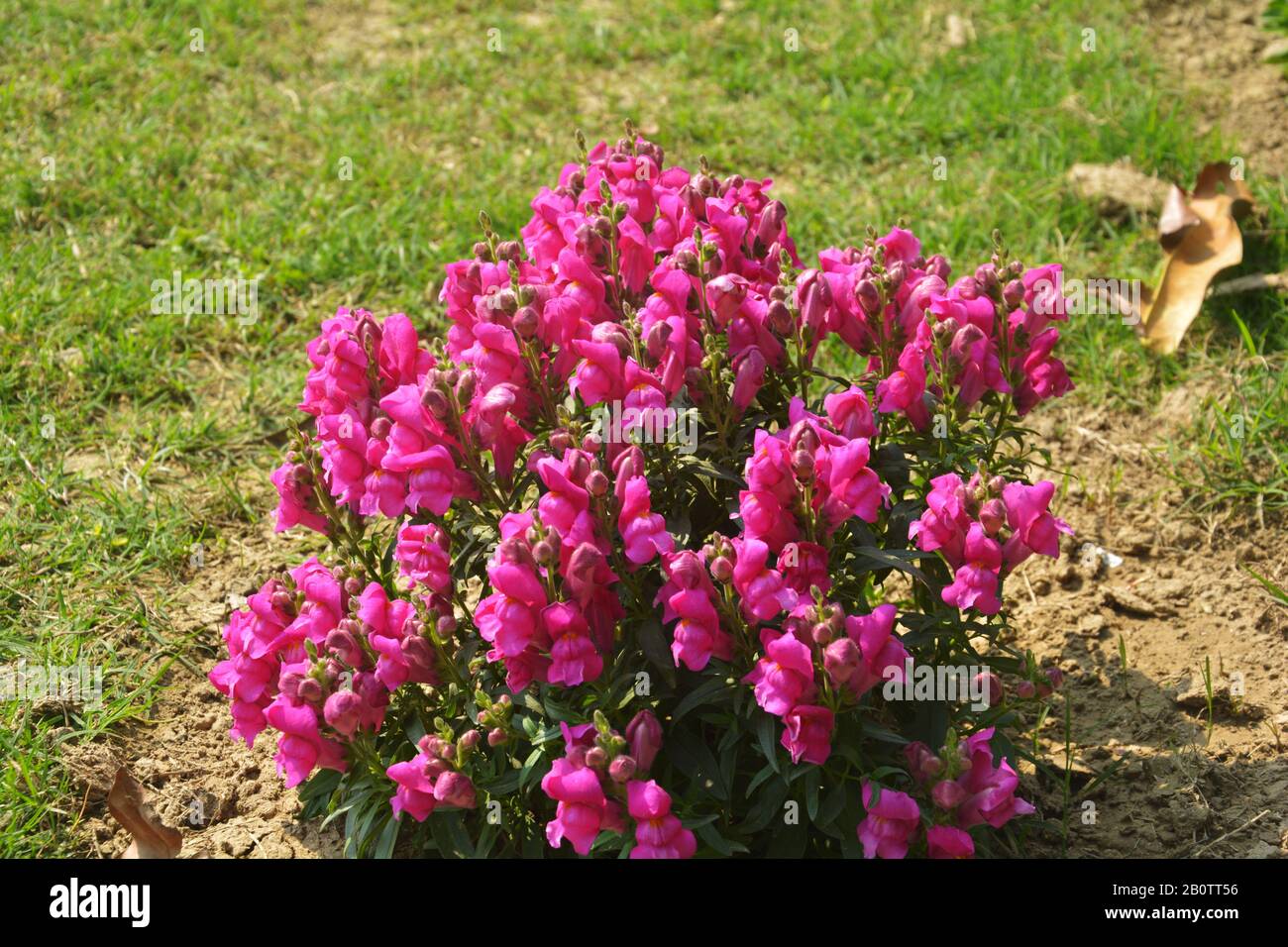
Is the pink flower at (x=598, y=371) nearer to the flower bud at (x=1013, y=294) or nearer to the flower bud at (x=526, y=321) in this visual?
the flower bud at (x=526, y=321)

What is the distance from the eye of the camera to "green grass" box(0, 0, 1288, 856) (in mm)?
4562

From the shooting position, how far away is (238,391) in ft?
16.9

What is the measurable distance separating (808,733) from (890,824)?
24 centimetres

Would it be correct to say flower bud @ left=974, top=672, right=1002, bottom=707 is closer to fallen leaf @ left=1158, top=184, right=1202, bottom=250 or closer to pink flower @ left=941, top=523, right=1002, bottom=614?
pink flower @ left=941, top=523, right=1002, bottom=614

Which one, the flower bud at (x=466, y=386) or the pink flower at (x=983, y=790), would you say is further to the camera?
the flower bud at (x=466, y=386)

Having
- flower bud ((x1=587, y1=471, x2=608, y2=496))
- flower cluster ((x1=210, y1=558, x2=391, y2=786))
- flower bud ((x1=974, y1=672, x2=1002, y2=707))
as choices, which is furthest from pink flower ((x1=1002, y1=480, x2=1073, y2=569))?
flower cluster ((x1=210, y1=558, x2=391, y2=786))

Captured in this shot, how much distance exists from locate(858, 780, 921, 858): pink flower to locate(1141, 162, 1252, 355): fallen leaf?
9.40 feet

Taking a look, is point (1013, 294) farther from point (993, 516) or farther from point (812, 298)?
point (993, 516)

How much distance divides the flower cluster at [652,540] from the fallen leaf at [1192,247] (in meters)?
1.95

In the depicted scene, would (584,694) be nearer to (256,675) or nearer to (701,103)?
(256,675)

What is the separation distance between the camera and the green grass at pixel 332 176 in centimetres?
456

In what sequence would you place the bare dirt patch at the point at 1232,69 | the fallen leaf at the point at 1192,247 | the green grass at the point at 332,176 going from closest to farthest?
1. the green grass at the point at 332,176
2. the fallen leaf at the point at 1192,247
3. the bare dirt patch at the point at 1232,69

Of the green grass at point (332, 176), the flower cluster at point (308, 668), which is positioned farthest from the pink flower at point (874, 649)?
the green grass at point (332, 176)
